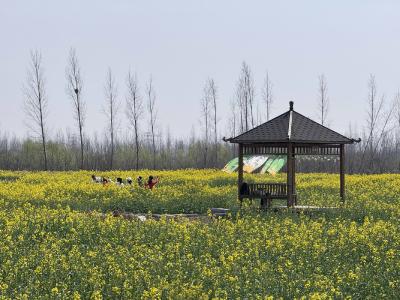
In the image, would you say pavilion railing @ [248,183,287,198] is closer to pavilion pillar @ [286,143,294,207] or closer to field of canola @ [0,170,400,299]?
pavilion pillar @ [286,143,294,207]

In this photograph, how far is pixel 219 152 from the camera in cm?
6619

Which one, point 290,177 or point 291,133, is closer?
point 291,133

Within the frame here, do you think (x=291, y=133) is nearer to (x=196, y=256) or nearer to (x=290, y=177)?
(x=290, y=177)

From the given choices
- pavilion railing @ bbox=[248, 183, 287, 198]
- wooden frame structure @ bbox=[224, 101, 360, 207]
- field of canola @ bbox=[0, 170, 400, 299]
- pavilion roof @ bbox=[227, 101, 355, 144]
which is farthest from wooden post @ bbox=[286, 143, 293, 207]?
field of canola @ bbox=[0, 170, 400, 299]

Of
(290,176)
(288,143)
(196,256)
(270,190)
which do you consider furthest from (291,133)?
(196,256)

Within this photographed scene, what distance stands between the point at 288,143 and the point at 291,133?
12.4 inches

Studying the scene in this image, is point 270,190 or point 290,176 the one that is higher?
point 290,176

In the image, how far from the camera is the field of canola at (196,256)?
9.87m

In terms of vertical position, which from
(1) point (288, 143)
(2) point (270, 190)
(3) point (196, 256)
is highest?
(1) point (288, 143)

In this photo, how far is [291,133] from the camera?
20844mm

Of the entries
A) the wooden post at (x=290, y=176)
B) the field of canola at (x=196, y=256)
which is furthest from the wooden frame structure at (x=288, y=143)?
the field of canola at (x=196, y=256)

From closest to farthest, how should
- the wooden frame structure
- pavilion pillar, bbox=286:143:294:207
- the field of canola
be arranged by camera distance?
the field of canola
pavilion pillar, bbox=286:143:294:207
the wooden frame structure

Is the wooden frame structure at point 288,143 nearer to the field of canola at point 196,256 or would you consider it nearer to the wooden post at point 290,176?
the wooden post at point 290,176

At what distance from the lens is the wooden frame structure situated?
2080 centimetres
